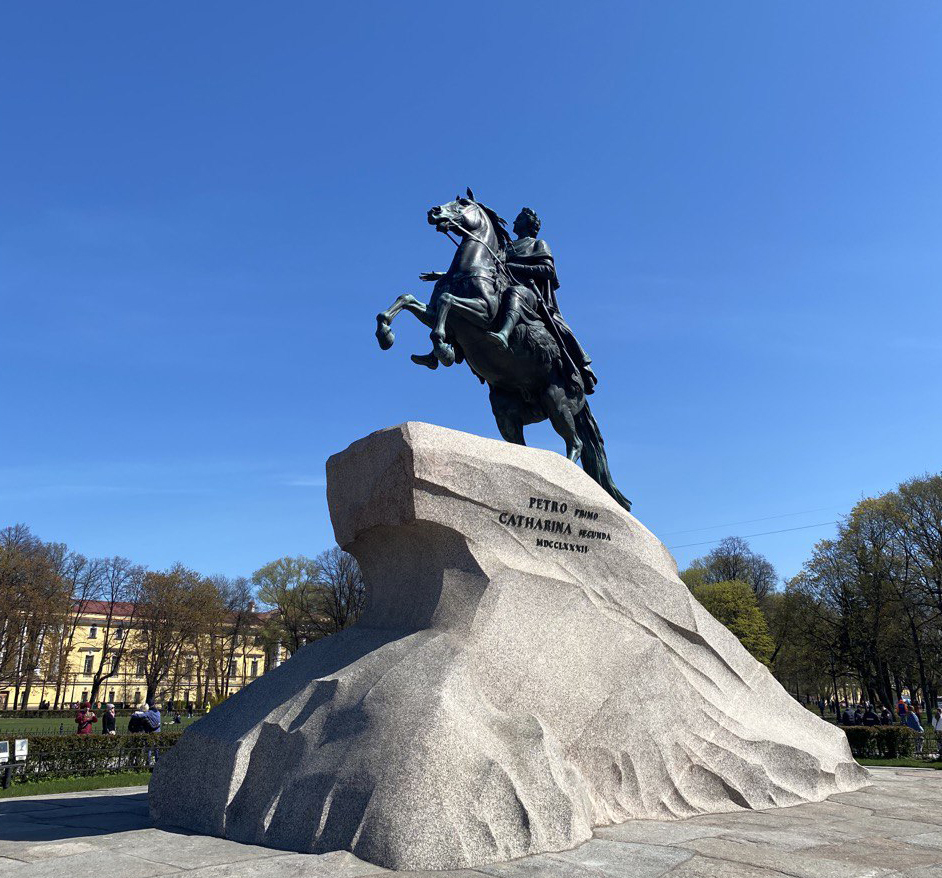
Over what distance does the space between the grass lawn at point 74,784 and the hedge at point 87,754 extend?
320 millimetres

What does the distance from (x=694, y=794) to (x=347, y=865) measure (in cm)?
366

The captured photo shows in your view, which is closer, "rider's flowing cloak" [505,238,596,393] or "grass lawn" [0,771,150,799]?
"grass lawn" [0,771,150,799]

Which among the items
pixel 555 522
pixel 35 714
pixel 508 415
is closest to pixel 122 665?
pixel 35 714

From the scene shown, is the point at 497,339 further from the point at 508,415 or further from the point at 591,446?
the point at 591,446

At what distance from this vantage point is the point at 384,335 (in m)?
9.16

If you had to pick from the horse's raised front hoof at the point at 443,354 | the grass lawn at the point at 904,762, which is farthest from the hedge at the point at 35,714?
the horse's raised front hoof at the point at 443,354

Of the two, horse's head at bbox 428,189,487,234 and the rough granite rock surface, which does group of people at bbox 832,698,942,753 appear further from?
horse's head at bbox 428,189,487,234

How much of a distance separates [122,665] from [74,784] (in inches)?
2332

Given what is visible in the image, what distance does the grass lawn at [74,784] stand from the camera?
1068 centimetres

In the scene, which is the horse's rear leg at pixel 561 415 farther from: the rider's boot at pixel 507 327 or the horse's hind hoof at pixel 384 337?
the horse's hind hoof at pixel 384 337

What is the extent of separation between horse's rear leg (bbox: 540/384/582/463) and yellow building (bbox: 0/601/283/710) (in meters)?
34.1

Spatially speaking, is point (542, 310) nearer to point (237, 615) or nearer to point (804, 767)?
point (804, 767)

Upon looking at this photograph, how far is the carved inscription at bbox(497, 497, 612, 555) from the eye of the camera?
7434mm

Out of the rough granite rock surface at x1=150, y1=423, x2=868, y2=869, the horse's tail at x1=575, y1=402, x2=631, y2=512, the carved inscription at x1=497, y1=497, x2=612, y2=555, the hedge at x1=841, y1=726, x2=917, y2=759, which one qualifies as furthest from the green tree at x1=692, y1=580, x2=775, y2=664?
the carved inscription at x1=497, y1=497, x2=612, y2=555
